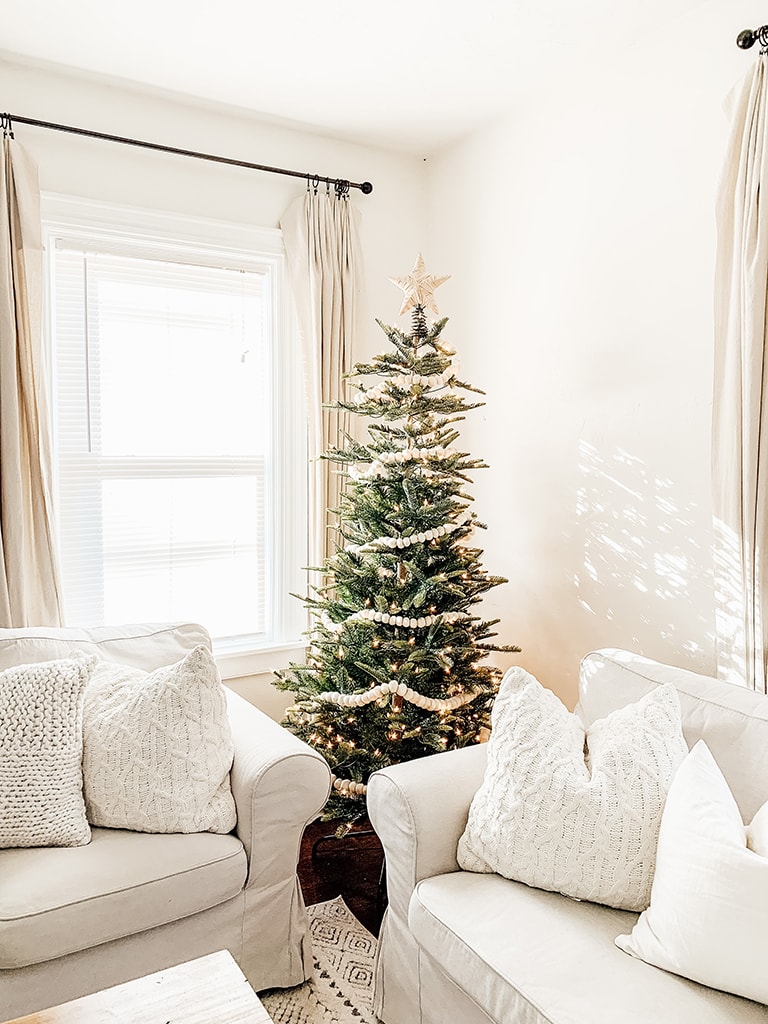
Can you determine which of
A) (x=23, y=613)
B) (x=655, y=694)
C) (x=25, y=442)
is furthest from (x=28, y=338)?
(x=655, y=694)

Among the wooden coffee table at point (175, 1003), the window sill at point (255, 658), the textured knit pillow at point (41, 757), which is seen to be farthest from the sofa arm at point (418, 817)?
the window sill at point (255, 658)

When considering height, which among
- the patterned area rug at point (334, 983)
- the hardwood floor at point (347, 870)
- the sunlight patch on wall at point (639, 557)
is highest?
the sunlight patch on wall at point (639, 557)

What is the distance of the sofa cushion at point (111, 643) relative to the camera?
229 cm

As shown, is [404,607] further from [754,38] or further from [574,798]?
[754,38]

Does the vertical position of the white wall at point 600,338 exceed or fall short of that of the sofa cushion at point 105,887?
it exceeds it

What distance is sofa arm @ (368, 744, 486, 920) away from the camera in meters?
1.88

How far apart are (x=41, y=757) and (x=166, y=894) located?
1.48 ft

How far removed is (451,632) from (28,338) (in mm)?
1773

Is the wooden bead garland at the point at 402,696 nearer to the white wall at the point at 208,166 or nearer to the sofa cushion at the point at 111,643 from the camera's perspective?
the sofa cushion at the point at 111,643

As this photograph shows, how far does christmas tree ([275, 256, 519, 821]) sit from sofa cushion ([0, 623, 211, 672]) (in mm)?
484

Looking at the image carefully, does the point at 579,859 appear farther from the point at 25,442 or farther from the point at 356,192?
the point at 356,192

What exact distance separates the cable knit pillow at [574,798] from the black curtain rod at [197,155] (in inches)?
94.6

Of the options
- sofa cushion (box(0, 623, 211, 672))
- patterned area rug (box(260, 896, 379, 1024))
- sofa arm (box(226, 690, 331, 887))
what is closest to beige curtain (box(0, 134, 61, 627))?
sofa cushion (box(0, 623, 211, 672))

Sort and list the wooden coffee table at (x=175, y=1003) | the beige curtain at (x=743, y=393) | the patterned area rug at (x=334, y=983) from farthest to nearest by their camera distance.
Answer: the beige curtain at (x=743, y=393), the patterned area rug at (x=334, y=983), the wooden coffee table at (x=175, y=1003)
